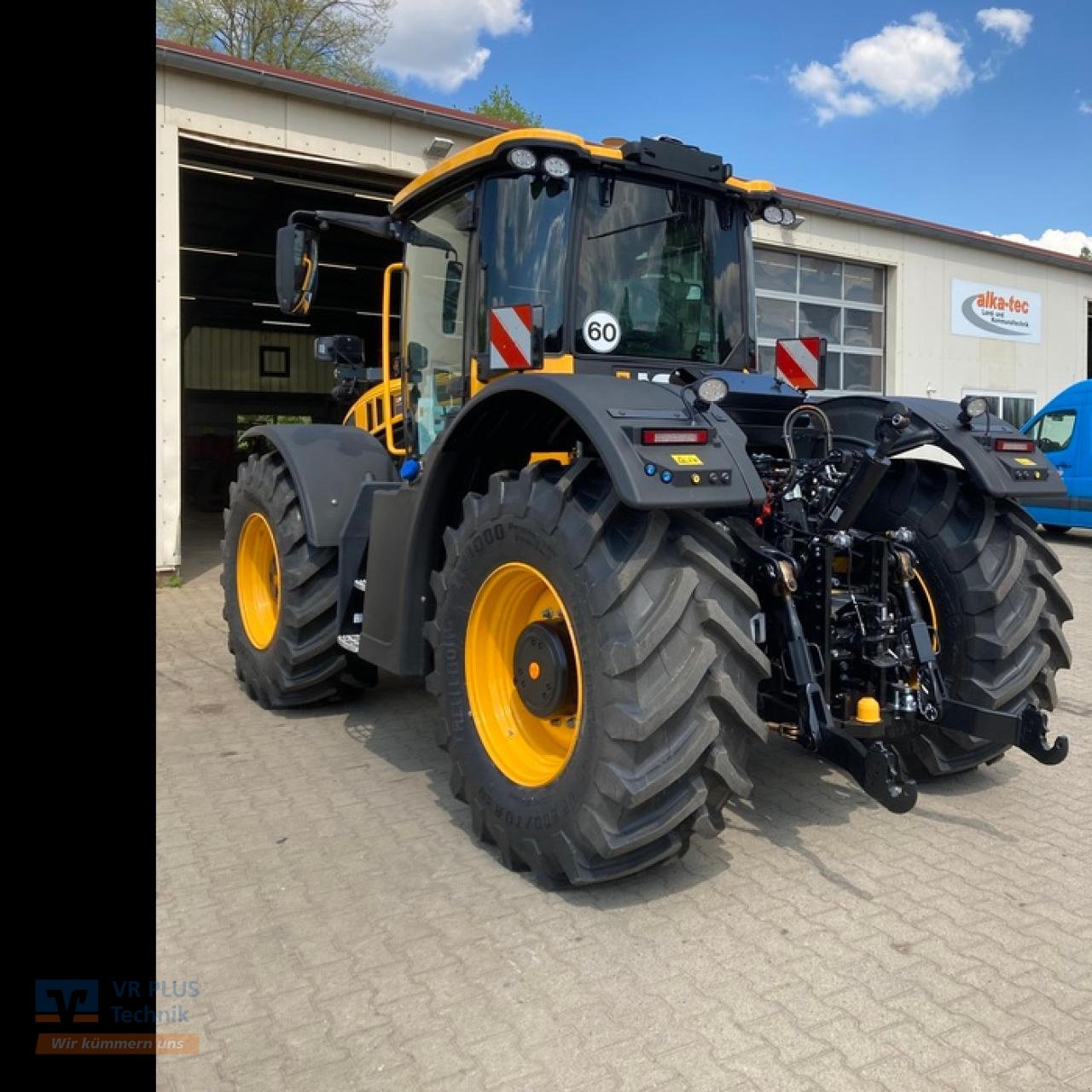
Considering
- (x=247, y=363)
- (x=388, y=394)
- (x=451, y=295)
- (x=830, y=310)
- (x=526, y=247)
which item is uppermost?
(x=247, y=363)

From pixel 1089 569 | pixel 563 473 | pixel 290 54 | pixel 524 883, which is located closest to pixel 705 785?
pixel 524 883

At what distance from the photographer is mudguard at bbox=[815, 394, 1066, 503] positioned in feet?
12.4

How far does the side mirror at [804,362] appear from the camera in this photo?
5137 mm

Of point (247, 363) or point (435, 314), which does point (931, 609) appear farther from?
point (247, 363)

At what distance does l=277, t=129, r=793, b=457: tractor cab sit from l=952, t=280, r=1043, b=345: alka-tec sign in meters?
12.8

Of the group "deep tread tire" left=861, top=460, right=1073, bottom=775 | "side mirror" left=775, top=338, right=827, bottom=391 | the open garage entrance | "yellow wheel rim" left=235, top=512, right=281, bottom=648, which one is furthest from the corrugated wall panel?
"deep tread tire" left=861, top=460, right=1073, bottom=775

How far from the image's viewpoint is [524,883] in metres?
3.33

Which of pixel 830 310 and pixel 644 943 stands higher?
pixel 830 310

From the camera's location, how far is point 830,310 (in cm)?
1475

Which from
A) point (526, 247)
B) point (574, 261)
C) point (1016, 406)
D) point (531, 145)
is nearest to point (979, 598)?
point (574, 261)

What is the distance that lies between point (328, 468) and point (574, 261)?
1990 mm

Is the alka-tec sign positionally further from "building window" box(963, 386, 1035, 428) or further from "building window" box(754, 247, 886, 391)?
"building window" box(754, 247, 886, 391)
